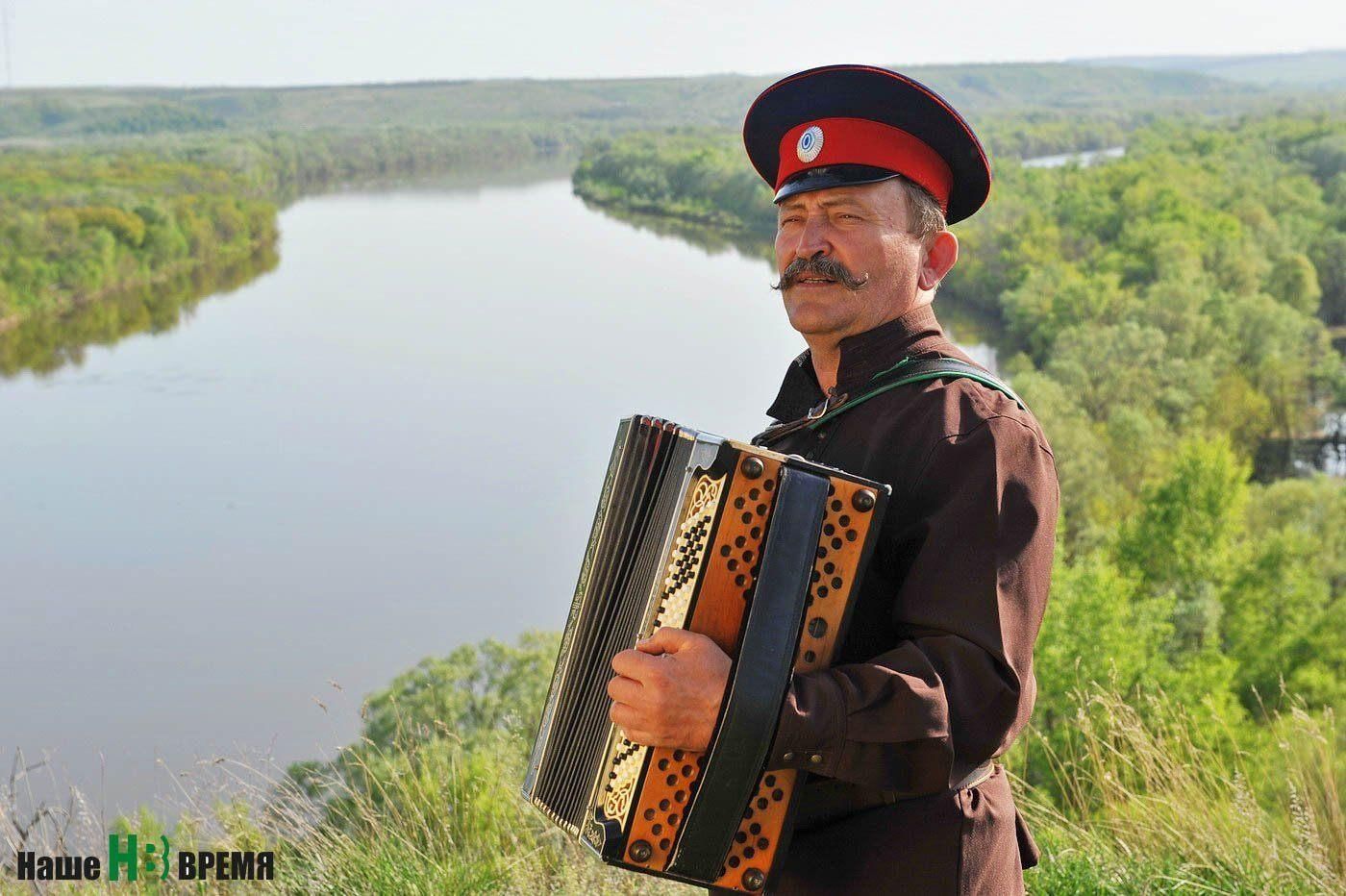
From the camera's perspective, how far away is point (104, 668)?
26.9 metres

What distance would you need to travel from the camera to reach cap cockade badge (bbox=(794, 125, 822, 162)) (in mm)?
2348

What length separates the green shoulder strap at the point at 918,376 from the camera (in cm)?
218

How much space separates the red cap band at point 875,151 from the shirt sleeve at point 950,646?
0.53 metres

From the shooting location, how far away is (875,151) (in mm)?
2309

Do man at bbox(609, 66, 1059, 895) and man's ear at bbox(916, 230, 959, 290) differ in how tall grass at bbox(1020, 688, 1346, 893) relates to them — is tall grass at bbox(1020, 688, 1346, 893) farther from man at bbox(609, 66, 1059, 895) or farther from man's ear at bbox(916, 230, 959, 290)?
man's ear at bbox(916, 230, 959, 290)

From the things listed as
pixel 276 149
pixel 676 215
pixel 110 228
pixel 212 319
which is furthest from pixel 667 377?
pixel 276 149

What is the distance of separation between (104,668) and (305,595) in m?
5.07

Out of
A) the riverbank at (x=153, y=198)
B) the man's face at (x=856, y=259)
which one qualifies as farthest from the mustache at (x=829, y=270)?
the riverbank at (x=153, y=198)

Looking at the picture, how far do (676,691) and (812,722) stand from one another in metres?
0.21

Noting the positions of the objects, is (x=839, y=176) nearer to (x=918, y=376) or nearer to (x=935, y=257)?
(x=935, y=257)

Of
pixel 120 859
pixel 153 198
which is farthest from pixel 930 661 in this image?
pixel 153 198

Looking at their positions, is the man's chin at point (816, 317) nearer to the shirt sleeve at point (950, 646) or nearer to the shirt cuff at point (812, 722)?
the shirt sleeve at point (950, 646)

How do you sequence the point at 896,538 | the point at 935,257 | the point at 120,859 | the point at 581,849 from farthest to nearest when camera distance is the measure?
the point at 120,859
the point at 581,849
the point at 935,257
the point at 896,538

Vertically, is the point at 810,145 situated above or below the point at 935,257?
above
